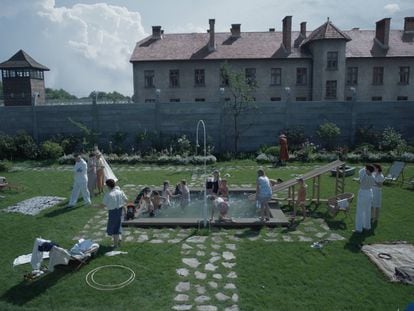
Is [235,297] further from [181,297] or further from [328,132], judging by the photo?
[328,132]

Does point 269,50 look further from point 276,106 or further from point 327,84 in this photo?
point 276,106

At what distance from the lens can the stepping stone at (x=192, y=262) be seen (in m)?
7.73

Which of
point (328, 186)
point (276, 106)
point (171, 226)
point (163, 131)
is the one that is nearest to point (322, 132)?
point (276, 106)

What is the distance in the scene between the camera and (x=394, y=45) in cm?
3259

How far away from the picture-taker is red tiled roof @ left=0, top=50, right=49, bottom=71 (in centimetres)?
3900

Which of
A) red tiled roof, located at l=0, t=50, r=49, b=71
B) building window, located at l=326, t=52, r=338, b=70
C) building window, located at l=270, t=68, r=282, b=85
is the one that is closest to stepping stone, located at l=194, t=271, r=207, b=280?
building window, located at l=270, t=68, r=282, b=85

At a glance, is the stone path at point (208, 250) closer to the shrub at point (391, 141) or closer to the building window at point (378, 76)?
the shrub at point (391, 141)

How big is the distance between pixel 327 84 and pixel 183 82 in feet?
39.8

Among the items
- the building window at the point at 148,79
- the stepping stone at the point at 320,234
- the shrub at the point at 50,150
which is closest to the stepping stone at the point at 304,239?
the stepping stone at the point at 320,234

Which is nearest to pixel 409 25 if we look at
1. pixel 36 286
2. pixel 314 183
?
pixel 314 183

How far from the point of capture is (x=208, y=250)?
8.48m

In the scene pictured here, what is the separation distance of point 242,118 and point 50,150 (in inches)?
425

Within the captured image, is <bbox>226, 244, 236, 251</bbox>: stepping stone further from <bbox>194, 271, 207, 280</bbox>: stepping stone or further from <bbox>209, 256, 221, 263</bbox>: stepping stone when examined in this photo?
<bbox>194, 271, 207, 280</bbox>: stepping stone

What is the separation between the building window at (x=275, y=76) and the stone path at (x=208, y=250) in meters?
23.2
